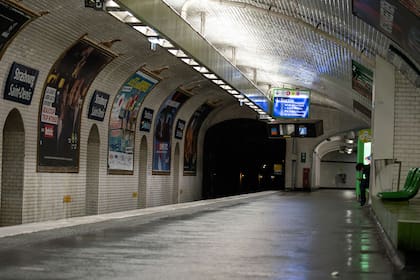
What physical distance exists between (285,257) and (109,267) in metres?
2.06

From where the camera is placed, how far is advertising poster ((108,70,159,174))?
69.5 ft

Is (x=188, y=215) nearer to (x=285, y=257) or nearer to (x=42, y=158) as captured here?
(x=42, y=158)

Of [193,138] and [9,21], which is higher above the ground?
[9,21]

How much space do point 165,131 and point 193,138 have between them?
5.66 m

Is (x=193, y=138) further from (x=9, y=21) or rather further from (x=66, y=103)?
(x=9, y=21)

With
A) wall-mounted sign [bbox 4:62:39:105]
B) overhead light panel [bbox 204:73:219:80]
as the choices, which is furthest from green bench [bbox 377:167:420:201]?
wall-mounted sign [bbox 4:62:39:105]

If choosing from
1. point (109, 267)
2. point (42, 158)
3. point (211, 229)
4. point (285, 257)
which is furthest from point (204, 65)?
point (109, 267)

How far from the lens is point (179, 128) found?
29484 mm

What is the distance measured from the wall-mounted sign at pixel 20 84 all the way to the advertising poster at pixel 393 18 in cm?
790

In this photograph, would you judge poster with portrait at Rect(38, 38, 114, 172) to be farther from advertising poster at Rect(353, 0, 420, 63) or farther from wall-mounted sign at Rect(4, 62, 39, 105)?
advertising poster at Rect(353, 0, 420, 63)

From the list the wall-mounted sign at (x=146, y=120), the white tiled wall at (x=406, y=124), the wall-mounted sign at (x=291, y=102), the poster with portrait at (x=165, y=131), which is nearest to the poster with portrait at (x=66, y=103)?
the wall-mounted sign at (x=146, y=120)

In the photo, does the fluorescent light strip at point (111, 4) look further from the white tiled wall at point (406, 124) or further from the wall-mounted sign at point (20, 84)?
the white tiled wall at point (406, 124)

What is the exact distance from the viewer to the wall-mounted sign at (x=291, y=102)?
1031 inches

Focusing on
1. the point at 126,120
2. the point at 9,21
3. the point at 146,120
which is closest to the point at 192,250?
the point at 9,21
